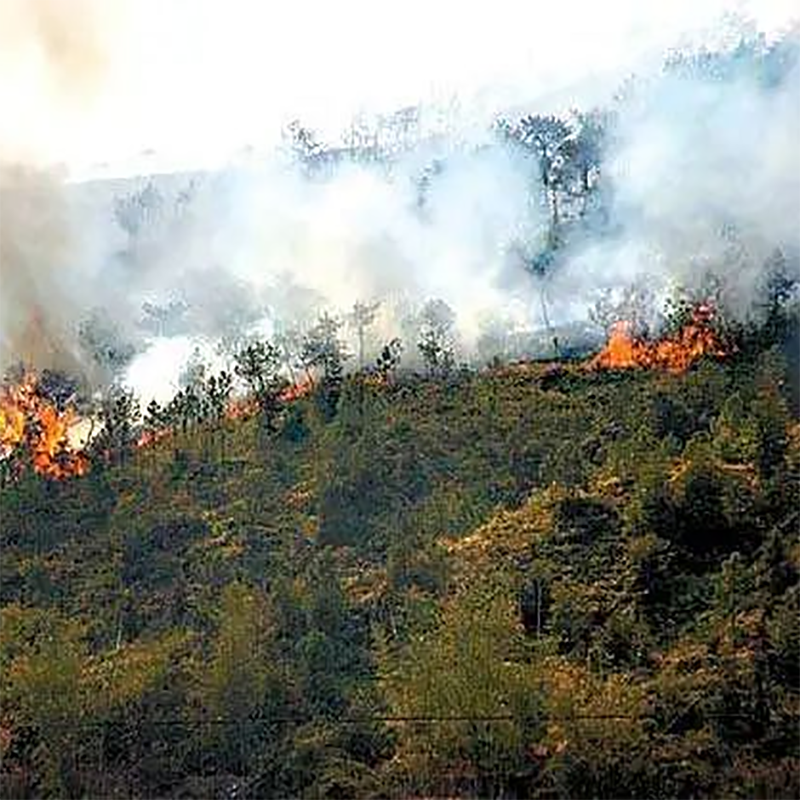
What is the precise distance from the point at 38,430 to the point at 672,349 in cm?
5357

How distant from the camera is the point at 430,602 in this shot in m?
65.2

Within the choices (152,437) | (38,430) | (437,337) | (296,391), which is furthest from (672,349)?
(38,430)

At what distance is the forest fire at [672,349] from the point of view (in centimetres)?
9575

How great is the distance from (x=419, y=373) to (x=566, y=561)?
43000 mm

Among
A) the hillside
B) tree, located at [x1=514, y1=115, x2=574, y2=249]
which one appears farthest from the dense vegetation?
tree, located at [x1=514, y1=115, x2=574, y2=249]

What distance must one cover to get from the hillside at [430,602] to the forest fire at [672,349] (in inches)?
94.5

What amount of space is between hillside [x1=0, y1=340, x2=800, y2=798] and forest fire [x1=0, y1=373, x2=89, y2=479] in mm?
3847

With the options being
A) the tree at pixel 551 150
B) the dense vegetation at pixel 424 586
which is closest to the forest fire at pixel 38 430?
the dense vegetation at pixel 424 586

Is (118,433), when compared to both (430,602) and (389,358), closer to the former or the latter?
(389,358)

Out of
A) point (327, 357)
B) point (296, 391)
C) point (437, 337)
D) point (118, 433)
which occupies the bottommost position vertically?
point (118, 433)

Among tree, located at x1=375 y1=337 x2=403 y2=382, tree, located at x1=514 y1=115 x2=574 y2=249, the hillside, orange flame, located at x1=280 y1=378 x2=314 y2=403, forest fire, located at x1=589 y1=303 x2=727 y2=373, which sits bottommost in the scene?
the hillside

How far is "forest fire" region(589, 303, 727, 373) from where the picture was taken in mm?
95750

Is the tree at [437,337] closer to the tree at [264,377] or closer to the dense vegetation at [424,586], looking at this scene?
the dense vegetation at [424,586]

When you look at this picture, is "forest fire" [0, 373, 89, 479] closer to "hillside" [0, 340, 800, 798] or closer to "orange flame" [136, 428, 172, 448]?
"hillside" [0, 340, 800, 798]
